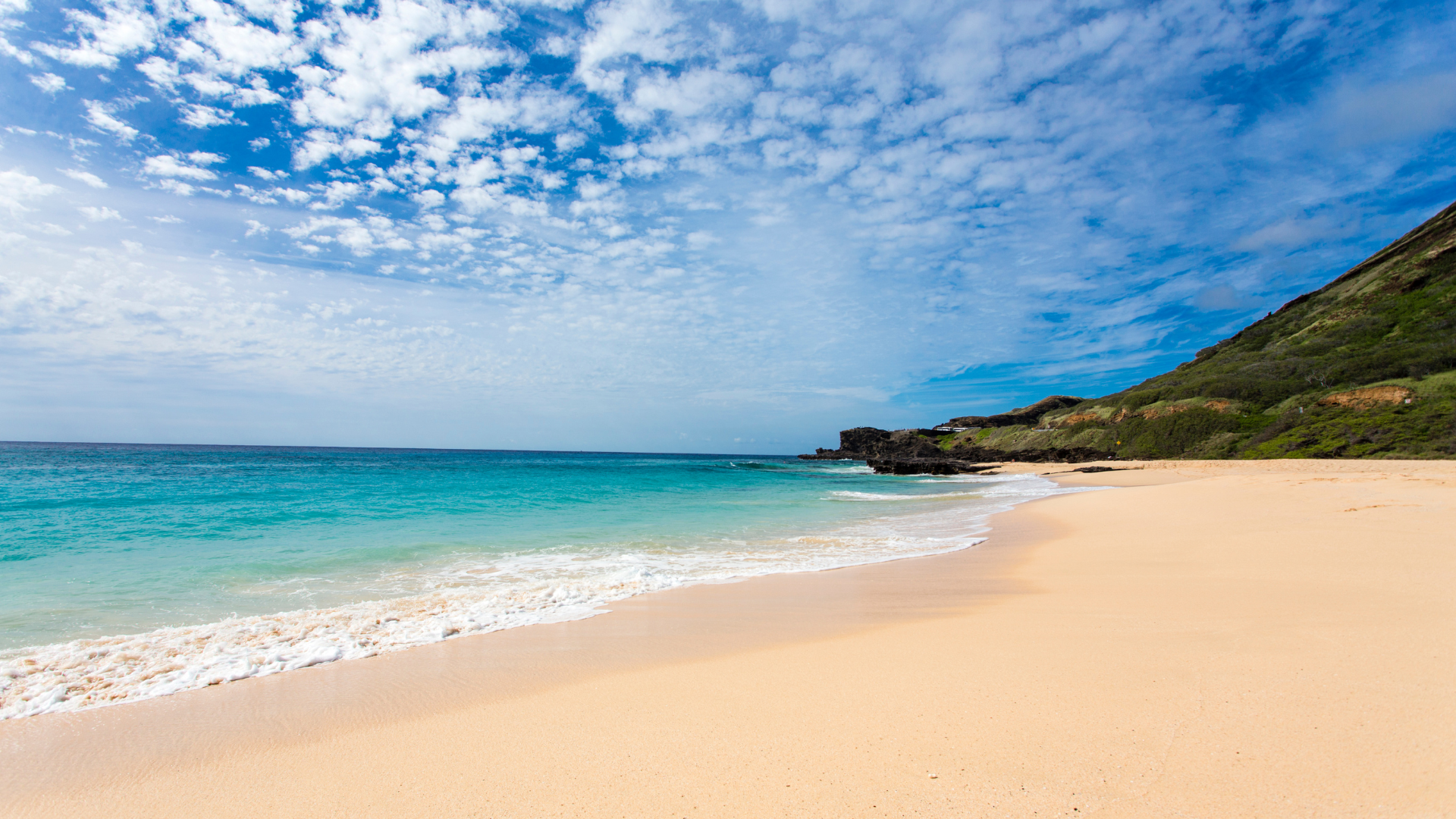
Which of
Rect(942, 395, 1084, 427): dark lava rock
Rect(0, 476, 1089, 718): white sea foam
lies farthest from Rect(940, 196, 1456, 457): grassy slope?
Rect(0, 476, 1089, 718): white sea foam

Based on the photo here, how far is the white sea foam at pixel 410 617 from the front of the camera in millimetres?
4074

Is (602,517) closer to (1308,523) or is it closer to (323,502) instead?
(323,502)

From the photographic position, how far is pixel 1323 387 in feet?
119

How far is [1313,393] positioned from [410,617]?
166 feet

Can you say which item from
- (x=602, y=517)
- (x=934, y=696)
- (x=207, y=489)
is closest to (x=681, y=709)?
(x=934, y=696)

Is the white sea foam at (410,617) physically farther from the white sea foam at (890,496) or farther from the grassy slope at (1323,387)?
the grassy slope at (1323,387)

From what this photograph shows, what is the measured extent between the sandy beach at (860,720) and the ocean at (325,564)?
79 cm

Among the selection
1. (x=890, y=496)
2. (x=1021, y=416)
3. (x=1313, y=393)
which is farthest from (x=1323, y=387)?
(x=1021, y=416)

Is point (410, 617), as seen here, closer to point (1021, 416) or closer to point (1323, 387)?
point (1323, 387)

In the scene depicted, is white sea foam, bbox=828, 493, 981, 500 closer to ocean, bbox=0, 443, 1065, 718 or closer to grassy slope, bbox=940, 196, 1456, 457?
ocean, bbox=0, 443, 1065, 718

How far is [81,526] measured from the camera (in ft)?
39.6

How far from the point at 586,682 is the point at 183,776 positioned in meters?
2.08

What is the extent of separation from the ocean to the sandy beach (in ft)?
2.58

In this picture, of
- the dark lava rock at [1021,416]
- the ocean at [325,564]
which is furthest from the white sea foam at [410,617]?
the dark lava rock at [1021,416]
